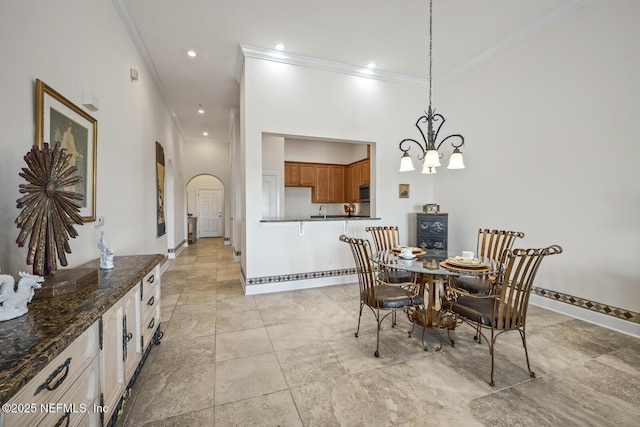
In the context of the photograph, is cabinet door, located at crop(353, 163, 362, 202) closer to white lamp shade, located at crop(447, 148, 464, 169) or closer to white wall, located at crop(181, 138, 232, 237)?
white wall, located at crop(181, 138, 232, 237)

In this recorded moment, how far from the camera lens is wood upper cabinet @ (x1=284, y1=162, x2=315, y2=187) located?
23.7ft

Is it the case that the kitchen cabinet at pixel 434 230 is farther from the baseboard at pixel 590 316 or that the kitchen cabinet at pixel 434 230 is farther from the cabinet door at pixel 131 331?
the cabinet door at pixel 131 331

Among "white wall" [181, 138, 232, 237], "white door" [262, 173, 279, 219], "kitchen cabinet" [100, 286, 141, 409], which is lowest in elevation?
"kitchen cabinet" [100, 286, 141, 409]

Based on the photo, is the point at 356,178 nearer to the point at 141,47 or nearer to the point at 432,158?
the point at 432,158

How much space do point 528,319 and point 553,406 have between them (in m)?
1.57

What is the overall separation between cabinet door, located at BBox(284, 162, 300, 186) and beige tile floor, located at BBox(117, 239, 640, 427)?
4.42 meters

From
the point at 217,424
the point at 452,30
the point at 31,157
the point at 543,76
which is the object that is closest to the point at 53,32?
the point at 31,157

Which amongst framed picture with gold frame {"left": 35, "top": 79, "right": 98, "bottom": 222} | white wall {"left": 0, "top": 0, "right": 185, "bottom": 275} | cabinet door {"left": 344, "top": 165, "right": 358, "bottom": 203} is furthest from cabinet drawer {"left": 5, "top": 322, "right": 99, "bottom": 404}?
cabinet door {"left": 344, "top": 165, "right": 358, "bottom": 203}

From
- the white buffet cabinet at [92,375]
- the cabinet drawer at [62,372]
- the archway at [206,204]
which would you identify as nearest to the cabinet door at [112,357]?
the white buffet cabinet at [92,375]

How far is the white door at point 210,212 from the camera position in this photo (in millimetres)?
11000

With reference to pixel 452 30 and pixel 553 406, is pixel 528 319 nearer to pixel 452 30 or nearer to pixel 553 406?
pixel 553 406

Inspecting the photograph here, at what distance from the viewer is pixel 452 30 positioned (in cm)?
358

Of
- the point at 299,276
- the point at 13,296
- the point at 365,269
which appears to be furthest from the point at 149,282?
the point at 299,276

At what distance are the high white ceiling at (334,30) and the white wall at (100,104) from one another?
473 millimetres
